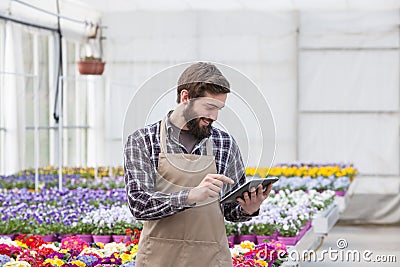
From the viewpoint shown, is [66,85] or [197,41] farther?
[197,41]

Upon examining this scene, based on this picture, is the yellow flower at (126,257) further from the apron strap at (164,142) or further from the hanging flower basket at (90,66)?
the hanging flower basket at (90,66)

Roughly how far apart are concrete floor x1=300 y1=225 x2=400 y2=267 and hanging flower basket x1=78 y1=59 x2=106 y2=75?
388 centimetres

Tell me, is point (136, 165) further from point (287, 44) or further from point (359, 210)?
point (287, 44)

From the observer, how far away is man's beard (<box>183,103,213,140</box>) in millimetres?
2451

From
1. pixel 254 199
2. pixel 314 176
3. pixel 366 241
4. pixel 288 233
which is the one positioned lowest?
pixel 366 241

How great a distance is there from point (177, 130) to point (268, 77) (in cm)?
1182

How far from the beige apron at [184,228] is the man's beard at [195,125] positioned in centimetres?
8

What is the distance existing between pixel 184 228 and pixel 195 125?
1.03 feet

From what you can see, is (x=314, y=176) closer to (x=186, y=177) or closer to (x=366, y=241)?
(x=366, y=241)

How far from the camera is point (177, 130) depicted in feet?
8.27

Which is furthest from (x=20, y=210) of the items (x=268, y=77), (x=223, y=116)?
(x=268, y=77)

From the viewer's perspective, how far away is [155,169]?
8.25ft

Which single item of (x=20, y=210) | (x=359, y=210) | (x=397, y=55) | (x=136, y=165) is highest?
(x=397, y=55)

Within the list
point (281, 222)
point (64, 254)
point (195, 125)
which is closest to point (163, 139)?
point (195, 125)
